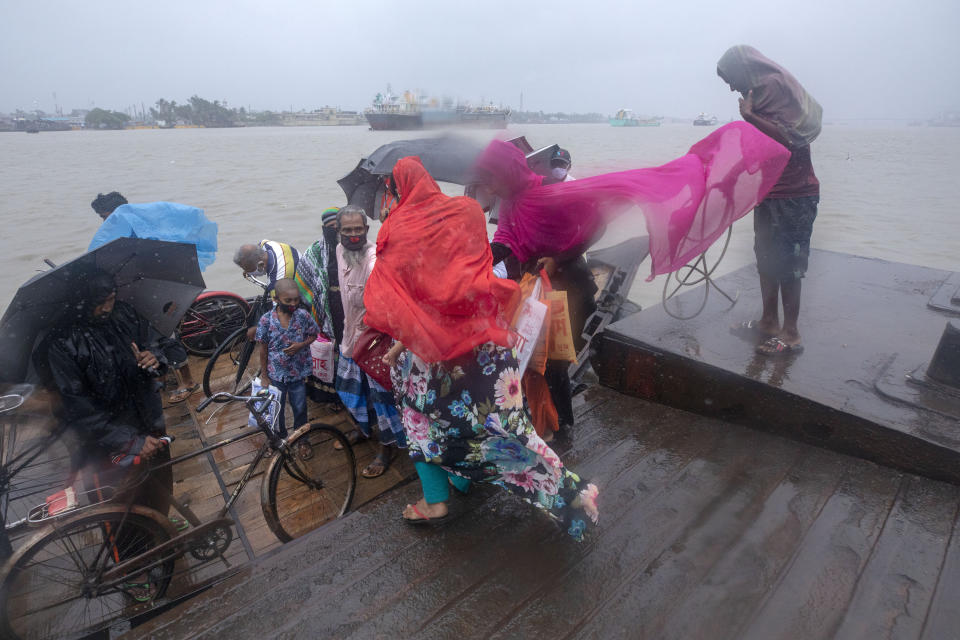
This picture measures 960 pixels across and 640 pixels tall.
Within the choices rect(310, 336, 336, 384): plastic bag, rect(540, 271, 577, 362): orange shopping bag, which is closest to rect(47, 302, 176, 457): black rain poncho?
rect(310, 336, 336, 384): plastic bag

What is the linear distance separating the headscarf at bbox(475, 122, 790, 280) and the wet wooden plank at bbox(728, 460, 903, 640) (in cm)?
135

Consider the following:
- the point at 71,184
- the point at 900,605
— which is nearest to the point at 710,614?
the point at 900,605

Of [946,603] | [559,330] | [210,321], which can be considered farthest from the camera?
[210,321]

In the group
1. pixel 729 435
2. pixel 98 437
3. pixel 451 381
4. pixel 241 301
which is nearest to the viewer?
pixel 451 381

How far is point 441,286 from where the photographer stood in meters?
1.77

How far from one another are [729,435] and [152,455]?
295 centimetres

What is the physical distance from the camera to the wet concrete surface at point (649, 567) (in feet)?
5.67

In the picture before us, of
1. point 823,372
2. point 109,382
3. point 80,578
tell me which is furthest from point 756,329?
point 80,578

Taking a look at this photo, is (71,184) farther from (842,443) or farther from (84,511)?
(842,443)

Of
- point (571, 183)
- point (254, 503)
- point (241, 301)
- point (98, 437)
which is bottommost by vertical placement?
point (254, 503)

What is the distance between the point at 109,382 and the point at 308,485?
3.66 ft

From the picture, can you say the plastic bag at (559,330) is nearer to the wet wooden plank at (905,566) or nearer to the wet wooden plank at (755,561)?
the wet wooden plank at (755,561)

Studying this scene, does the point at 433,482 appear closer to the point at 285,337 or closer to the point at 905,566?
the point at 285,337

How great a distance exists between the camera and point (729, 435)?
270 centimetres
